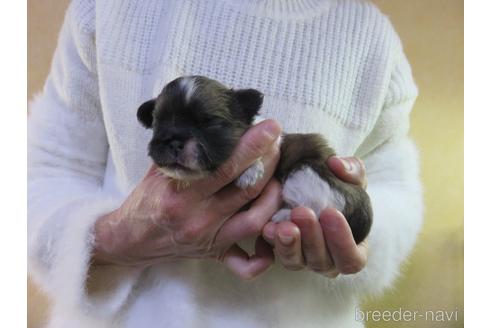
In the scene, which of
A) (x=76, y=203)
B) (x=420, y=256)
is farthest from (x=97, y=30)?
(x=420, y=256)

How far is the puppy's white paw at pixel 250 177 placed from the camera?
2.15 ft

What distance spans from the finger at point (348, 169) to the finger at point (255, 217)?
83mm

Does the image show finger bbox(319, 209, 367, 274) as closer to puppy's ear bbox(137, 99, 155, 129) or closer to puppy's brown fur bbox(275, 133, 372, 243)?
puppy's brown fur bbox(275, 133, 372, 243)

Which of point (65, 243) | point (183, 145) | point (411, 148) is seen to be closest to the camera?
point (183, 145)

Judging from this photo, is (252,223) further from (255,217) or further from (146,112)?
(146,112)

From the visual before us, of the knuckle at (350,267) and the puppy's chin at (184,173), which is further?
the knuckle at (350,267)

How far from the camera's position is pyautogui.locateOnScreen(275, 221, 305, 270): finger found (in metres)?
0.63

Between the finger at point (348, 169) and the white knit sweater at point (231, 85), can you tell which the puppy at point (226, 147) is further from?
the white knit sweater at point (231, 85)

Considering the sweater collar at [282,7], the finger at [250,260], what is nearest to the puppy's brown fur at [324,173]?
the finger at [250,260]

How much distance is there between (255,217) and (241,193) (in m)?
0.04

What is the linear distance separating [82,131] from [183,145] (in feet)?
1.09
